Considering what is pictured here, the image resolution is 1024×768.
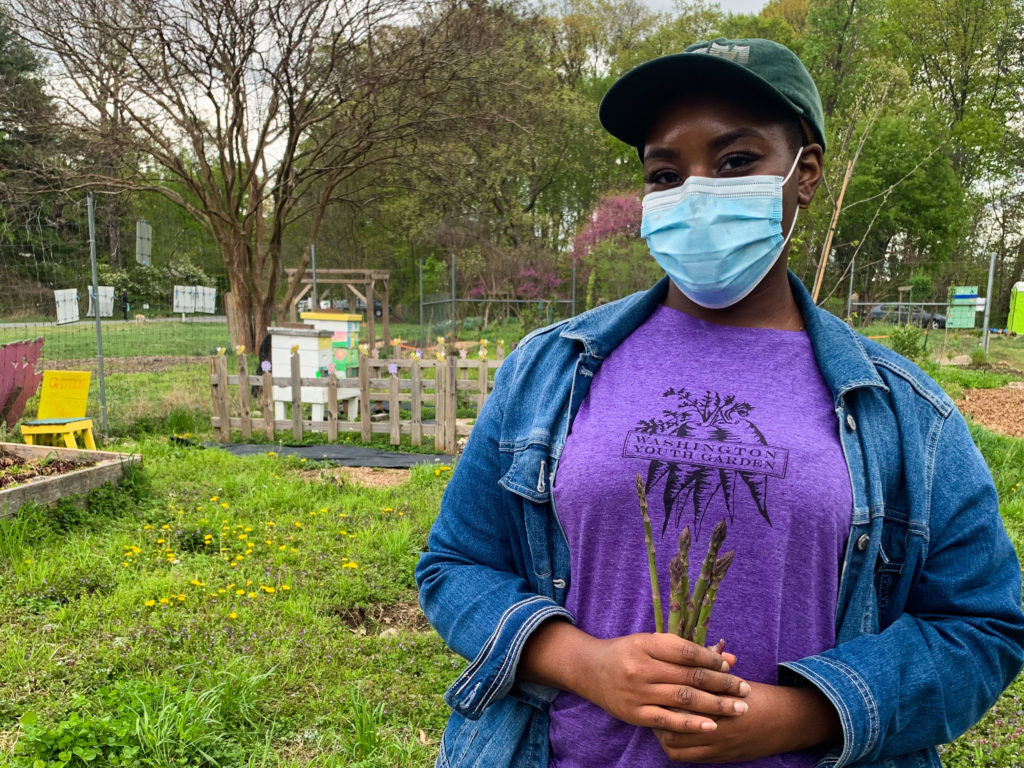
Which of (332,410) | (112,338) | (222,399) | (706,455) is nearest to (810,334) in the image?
(706,455)

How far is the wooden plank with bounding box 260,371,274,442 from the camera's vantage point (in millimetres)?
9281

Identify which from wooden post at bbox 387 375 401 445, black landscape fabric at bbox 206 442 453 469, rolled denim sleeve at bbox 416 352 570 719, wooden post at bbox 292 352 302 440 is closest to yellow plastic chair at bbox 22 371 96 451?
black landscape fabric at bbox 206 442 453 469

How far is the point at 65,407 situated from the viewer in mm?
8070

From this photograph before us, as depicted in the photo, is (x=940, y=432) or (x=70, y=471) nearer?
(x=940, y=432)

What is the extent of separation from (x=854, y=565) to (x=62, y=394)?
29.0ft

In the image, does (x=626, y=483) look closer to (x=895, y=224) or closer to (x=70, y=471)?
(x=70, y=471)

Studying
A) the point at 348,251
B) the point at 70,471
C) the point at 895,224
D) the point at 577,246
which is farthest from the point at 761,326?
the point at 348,251

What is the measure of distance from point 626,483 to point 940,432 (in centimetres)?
52

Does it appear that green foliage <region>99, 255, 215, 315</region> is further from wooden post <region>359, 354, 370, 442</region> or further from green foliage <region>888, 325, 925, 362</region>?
green foliage <region>888, 325, 925, 362</region>

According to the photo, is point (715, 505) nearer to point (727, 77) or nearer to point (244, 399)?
Result: point (727, 77)

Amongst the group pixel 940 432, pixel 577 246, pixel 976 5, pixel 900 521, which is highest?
pixel 976 5

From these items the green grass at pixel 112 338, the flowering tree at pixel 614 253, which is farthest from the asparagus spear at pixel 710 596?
the flowering tree at pixel 614 253

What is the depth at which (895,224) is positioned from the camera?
28.3m

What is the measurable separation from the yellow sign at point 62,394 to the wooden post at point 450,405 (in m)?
4.05
